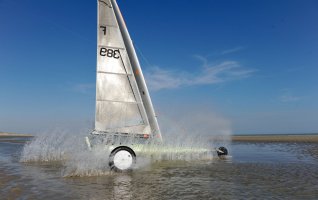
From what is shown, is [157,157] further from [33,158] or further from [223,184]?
[33,158]

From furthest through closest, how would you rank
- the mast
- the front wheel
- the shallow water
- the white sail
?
the mast, the white sail, the front wheel, the shallow water

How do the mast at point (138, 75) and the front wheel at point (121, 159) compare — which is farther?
the mast at point (138, 75)

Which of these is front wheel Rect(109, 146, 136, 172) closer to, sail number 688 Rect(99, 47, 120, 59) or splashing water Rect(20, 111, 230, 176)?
splashing water Rect(20, 111, 230, 176)

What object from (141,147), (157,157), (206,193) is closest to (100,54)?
(141,147)

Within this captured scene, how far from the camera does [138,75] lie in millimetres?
14516

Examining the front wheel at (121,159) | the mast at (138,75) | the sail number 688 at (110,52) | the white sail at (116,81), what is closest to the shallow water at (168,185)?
the front wheel at (121,159)

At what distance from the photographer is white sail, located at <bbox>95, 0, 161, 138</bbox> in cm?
1409

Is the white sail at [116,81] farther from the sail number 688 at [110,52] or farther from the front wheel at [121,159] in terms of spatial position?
the front wheel at [121,159]

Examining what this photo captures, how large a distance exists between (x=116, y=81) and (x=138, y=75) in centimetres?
117

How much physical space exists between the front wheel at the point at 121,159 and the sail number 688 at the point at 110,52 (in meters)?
5.01

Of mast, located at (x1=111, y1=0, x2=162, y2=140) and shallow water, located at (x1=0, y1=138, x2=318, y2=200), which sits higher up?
mast, located at (x1=111, y1=0, x2=162, y2=140)

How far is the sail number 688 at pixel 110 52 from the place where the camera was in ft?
46.5

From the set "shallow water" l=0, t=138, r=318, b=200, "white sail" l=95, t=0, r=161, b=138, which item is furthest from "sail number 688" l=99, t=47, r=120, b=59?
"shallow water" l=0, t=138, r=318, b=200

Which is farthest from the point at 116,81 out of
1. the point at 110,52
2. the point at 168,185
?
the point at 168,185
